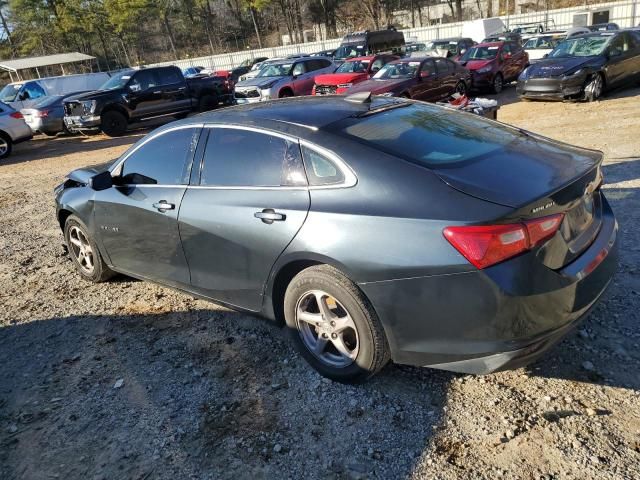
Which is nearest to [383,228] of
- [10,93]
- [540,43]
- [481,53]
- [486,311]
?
[486,311]

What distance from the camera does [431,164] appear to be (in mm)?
2799

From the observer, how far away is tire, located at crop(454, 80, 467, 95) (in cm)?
1521

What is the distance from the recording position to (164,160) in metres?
4.02

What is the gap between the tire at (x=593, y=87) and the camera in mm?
12391

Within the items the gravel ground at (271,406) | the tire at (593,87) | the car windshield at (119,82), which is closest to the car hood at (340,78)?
the car windshield at (119,82)

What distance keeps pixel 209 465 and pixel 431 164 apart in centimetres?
195

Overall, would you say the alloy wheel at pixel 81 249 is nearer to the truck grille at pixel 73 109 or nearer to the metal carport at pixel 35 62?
the truck grille at pixel 73 109

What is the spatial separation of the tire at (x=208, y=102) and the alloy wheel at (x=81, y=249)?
44.3 feet

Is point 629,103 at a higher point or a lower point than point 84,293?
lower

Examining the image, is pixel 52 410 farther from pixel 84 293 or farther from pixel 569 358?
pixel 569 358

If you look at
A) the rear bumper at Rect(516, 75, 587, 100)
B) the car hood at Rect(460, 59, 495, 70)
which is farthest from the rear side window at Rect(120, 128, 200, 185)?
the car hood at Rect(460, 59, 495, 70)

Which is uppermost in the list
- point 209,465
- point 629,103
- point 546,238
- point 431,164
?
point 431,164

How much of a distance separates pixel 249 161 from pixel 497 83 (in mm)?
15560

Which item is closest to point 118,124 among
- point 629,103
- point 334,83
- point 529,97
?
point 334,83
